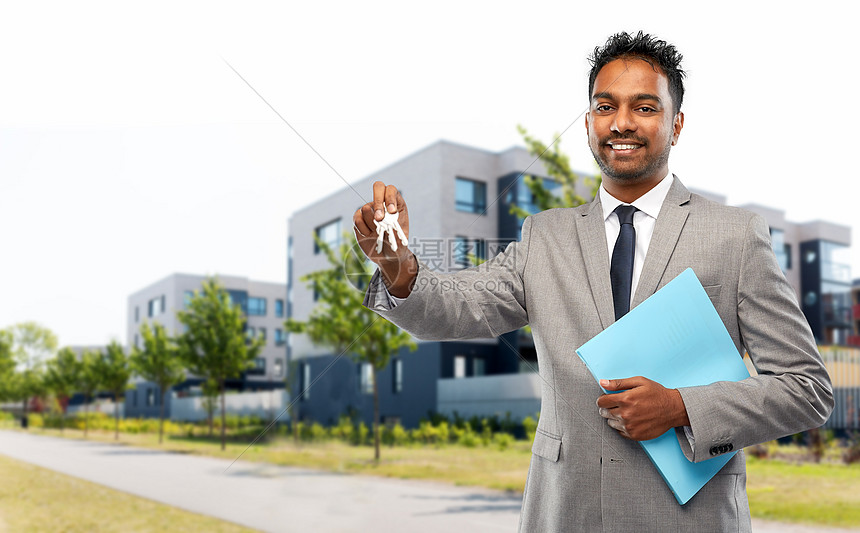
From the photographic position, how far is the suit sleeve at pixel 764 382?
0.78 m

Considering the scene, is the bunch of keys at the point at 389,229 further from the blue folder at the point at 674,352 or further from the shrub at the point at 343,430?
the shrub at the point at 343,430

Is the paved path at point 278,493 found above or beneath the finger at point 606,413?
beneath

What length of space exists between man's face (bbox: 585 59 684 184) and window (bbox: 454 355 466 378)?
44.9 ft

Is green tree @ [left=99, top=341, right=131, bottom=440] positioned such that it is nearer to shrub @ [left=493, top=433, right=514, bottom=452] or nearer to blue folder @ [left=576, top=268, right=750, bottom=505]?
shrub @ [left=493, top=433, right=514, bottom=452]

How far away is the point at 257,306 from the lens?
1451cm

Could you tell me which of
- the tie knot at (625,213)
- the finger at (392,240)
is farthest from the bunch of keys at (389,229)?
the tie knot at (625,213)

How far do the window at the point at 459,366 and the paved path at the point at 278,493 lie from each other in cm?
403

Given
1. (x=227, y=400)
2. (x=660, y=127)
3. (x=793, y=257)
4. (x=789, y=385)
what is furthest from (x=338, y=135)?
(x=793, y=257)

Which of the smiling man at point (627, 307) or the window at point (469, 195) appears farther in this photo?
the window at point (469, 195)

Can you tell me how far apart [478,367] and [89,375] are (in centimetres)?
785

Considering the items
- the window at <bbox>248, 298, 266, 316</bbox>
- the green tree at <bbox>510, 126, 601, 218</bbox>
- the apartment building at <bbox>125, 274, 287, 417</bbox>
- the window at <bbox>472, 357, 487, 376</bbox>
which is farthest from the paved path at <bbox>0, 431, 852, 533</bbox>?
the window at <bbox>472, 357, 487, 376</bbox>

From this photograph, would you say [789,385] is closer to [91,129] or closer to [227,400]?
[227,400]

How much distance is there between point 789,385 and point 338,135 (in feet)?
7.15

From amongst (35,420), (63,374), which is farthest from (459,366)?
(35,420)
